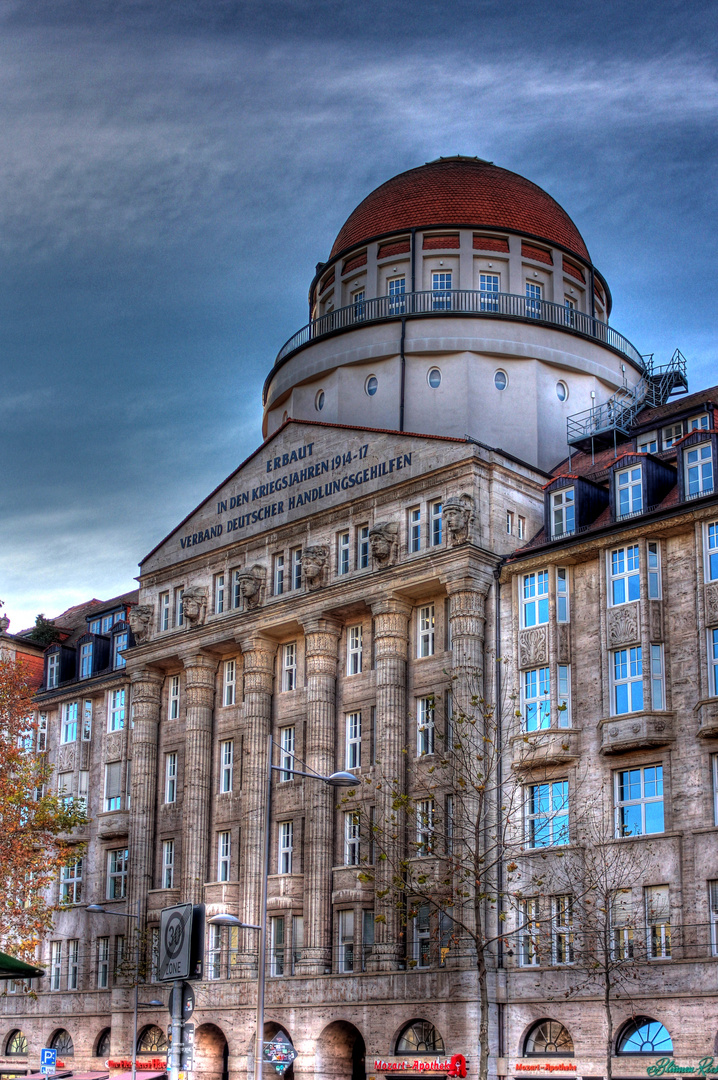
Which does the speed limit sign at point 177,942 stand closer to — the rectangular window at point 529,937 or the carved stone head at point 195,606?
the rectangular window at point 529,937

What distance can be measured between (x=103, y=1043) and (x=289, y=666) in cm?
1817

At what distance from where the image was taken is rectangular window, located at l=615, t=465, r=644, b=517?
4603 centimetres

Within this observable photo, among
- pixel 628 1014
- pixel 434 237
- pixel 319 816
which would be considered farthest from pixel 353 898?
pixel 434 237

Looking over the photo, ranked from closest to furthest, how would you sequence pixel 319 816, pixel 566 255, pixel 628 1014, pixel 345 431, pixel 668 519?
pixel 628 1014 < pixel 668 519 < pixel 319 816 < pixel 345 431 < pixel 566 255

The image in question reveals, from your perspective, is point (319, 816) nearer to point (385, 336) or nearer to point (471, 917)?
point (471, 917)

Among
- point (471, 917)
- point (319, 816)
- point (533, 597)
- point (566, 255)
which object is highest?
point (566, 255)

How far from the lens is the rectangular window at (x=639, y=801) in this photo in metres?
41.8

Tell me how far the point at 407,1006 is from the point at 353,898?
4907mm

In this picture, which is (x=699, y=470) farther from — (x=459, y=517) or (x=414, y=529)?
(x=414, y=529)

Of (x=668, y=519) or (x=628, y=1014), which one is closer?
(x=628, y=1014)

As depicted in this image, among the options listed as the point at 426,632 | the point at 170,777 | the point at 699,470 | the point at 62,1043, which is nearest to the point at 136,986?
the point at 170,777

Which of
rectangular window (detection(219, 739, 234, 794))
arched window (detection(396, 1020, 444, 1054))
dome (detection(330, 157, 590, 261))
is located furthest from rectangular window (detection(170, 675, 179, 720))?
dome (detection(330, 157, 590, 261))

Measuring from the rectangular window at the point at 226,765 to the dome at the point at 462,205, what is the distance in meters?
24.1

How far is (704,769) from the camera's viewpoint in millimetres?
40719
